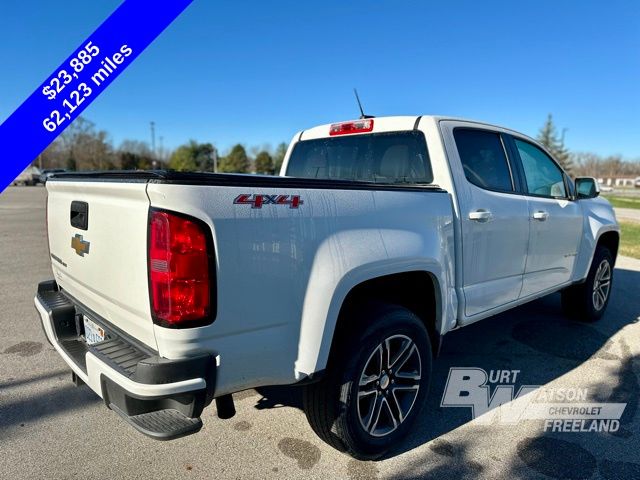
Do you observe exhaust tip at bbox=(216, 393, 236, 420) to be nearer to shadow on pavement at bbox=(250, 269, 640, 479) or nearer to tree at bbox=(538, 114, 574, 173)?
shadow on pavement at bbox=(250, 269, 640, 479)

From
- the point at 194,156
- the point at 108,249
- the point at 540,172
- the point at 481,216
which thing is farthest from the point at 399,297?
the point at 194,156

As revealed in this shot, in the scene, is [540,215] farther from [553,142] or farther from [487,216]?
[553,142]

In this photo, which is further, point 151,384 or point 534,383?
point 534,383

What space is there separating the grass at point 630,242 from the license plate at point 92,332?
1113cm

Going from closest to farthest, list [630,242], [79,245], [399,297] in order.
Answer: [79,245]
[399,297]
[630,242]

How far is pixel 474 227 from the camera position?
2.94 m

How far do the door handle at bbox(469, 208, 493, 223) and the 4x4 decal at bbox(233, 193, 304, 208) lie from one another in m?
1.47

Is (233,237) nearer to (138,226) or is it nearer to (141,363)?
(138,226)

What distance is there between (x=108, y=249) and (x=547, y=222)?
3452mm

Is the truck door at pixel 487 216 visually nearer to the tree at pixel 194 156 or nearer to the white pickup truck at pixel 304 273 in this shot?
the white pickup truck at pixel 304 273

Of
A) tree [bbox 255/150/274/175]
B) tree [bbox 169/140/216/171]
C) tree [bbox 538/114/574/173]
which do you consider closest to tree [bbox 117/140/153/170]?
tree [bbox 169/140/216/171]

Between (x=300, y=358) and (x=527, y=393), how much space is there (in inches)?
88.2

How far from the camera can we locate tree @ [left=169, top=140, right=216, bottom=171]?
212 feet

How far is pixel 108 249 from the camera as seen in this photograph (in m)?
2.03
